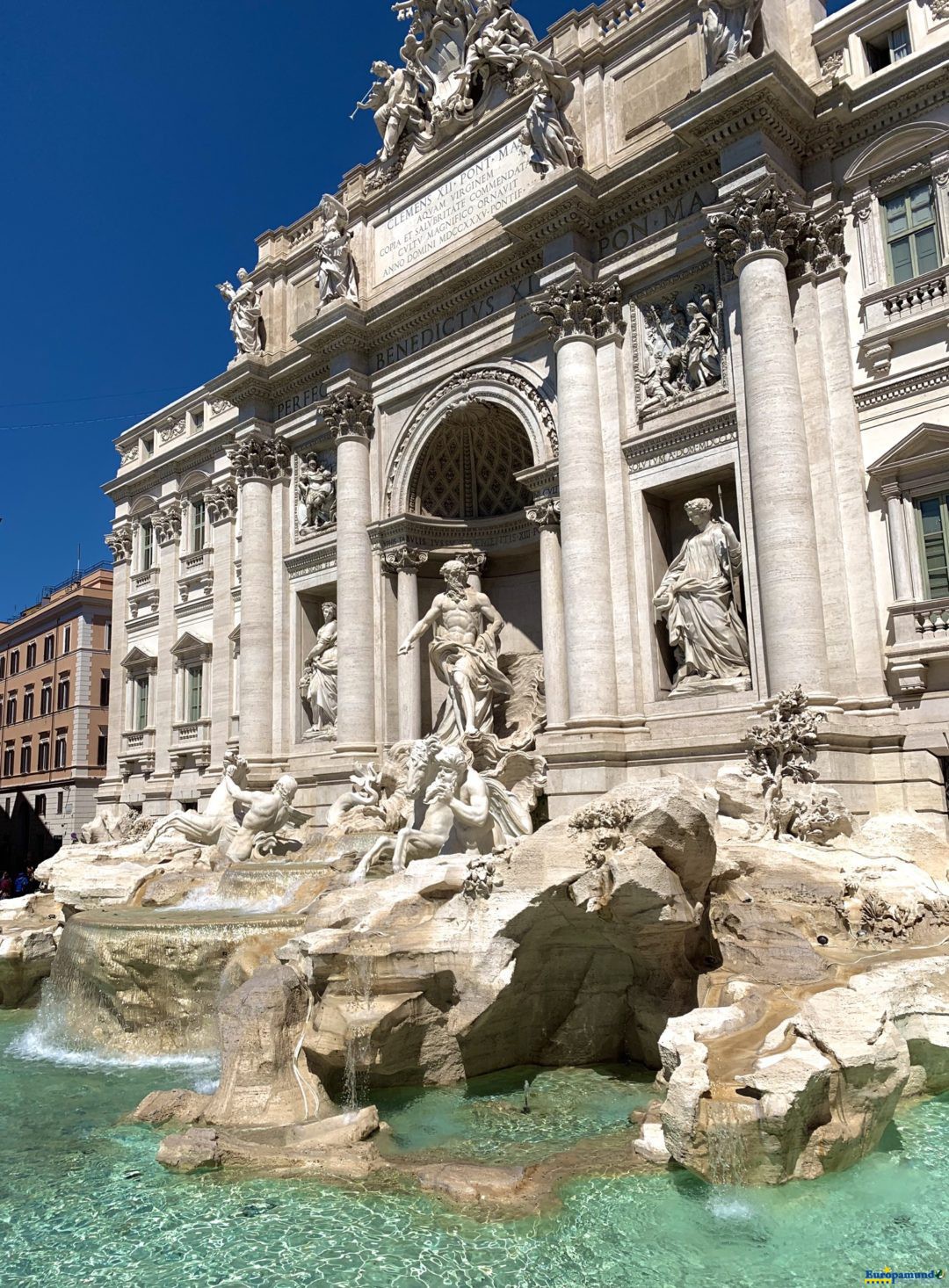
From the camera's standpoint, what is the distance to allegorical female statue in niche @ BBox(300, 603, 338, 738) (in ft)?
71.9

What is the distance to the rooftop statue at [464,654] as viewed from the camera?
59.5ft

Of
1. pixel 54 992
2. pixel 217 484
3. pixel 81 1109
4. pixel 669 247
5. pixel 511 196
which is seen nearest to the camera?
pixel 81 1109

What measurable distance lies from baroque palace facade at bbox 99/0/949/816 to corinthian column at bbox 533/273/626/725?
0.06 metres

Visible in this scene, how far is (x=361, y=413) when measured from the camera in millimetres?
21219

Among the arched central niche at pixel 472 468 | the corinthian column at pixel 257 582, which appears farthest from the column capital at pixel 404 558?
the corinthian column at pixel 257 582

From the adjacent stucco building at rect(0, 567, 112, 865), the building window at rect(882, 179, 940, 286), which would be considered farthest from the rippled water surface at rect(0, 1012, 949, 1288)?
the adjacent stucco building at rect(0, 567, 112, 865)

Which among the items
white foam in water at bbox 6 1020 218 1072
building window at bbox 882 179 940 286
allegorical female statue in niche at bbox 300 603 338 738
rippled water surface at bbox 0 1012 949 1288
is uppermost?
building window at bbox 882 179 940 286

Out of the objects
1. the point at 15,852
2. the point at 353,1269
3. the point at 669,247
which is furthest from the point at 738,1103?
the point at 15,852

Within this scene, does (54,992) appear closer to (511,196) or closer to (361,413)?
(361,413)

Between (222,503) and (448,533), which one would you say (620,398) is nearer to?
(448,533)

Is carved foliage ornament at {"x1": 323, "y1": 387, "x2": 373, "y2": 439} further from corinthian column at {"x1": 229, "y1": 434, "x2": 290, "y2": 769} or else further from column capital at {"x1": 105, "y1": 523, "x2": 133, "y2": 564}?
column capital at {"x1": 105, "y1": 523, "x2": 133, "y2": 564}

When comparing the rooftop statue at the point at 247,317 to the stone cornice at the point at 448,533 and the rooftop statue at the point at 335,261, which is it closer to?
the rooftop statue at the point at 335,261

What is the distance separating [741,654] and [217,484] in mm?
17080

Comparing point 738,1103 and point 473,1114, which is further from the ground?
point 738,1103
